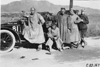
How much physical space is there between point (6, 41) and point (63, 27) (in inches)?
72.6

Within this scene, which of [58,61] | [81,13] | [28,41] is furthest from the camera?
[81,13]

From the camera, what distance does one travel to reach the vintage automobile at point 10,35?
5.48 m

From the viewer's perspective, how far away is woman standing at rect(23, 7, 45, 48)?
564 cm

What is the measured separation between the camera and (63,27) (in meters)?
5.91

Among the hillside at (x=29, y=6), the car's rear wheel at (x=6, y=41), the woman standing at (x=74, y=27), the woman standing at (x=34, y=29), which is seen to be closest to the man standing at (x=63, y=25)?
the woman standing at (x=74, y=27)

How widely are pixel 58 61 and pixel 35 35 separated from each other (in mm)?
1317

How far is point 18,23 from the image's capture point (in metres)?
5.73

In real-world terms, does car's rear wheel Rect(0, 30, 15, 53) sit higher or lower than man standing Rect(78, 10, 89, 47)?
lower

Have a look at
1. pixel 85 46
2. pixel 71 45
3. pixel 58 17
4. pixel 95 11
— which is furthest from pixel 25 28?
pixel 95 11

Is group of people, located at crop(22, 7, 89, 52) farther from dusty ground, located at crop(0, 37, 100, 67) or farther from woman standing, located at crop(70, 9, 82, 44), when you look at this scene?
dusty ground, located at crop(0, 37, 100, 67)

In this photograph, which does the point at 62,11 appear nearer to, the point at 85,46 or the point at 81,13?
the point at 81,13

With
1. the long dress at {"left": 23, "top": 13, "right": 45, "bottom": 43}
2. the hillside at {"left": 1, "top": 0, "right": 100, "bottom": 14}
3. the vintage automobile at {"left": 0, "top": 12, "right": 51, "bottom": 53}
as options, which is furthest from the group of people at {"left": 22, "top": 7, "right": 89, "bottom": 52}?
the hillside at {"left": 1, "top": 0, "right": 100, "bottom": 14}

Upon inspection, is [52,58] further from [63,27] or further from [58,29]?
[63,27]

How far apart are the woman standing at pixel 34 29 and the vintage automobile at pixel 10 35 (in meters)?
0.23
